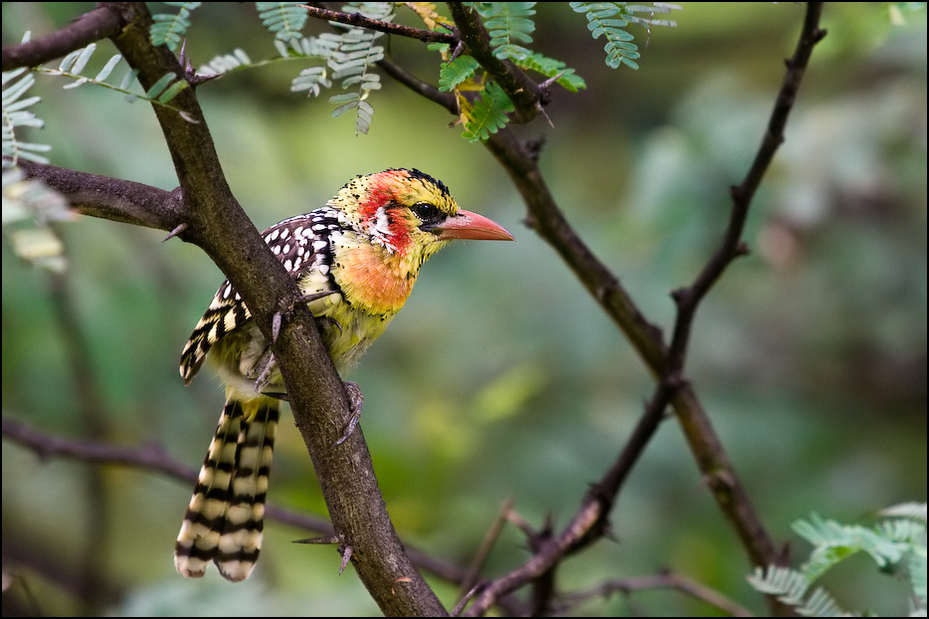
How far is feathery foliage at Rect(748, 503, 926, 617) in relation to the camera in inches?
99.0

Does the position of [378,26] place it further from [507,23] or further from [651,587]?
[651,587]

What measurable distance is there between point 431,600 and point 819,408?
407cm

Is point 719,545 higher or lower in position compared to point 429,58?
lower

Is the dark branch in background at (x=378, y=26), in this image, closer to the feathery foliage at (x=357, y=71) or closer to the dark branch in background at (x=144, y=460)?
the feathery foliage at (x=357, y=71)

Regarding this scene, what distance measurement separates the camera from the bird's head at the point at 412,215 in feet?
8.69

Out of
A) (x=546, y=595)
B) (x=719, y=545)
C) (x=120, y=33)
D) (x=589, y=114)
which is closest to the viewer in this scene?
(x=120, y=33)

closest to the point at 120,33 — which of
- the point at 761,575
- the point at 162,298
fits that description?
the point at 761,575

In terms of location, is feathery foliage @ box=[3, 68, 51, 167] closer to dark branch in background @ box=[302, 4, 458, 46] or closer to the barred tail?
dark branch in background @ box=[302, 4, 458, 46]

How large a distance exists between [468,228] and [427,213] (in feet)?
0.45

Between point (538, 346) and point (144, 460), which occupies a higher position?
point (538, 346)

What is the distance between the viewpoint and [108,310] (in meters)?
4.82

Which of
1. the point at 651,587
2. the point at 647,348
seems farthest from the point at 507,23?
the point at 651,587

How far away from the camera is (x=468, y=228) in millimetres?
2650

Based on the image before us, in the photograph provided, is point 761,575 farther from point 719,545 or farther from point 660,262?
point 660,262
